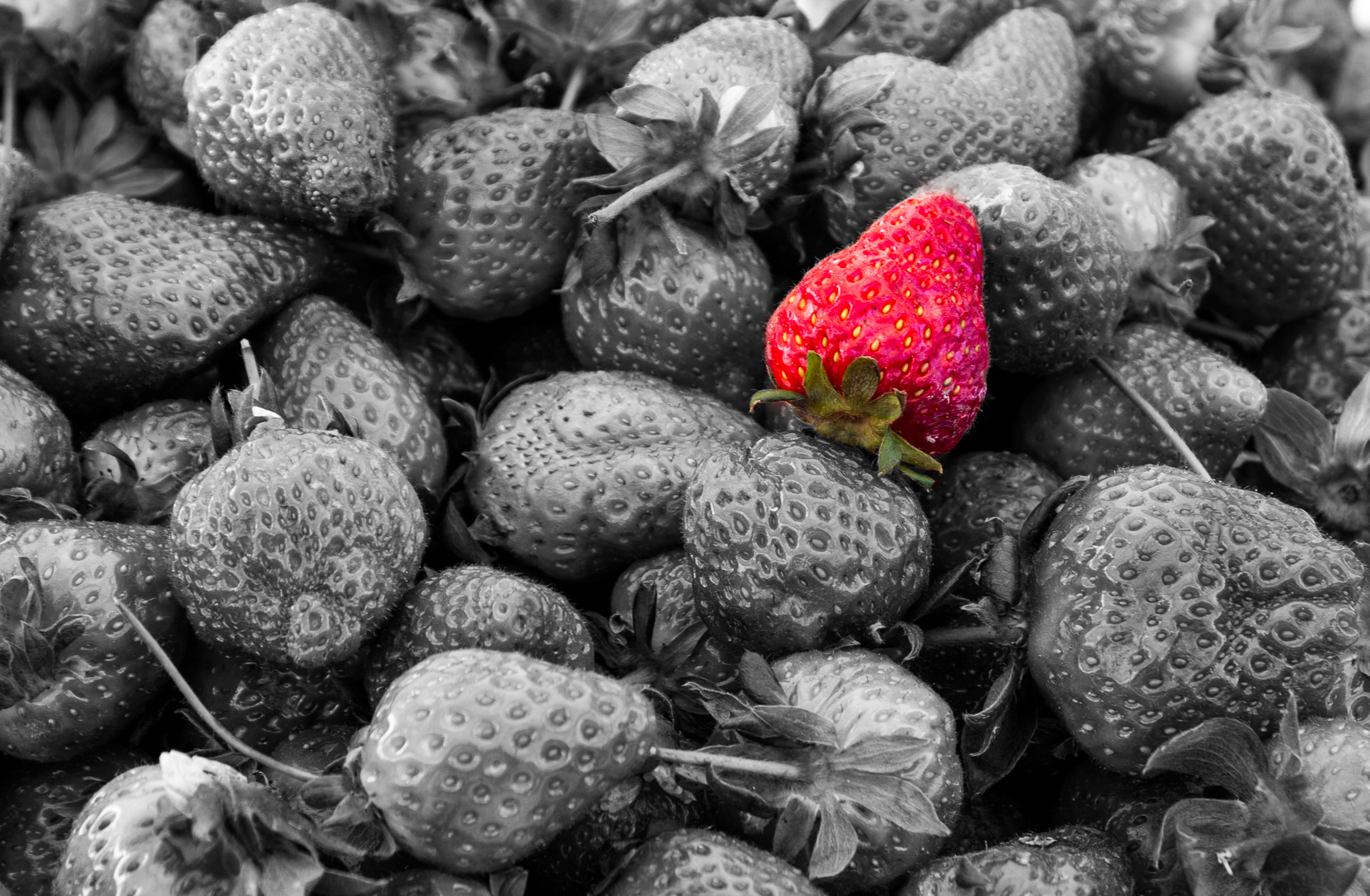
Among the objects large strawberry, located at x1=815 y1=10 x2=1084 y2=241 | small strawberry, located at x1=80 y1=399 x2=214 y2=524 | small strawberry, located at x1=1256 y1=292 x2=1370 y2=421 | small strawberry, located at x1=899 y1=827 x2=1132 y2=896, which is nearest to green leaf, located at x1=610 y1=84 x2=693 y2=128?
large strawberry, located at x1=815 y1=10 x2=1084 y2=241

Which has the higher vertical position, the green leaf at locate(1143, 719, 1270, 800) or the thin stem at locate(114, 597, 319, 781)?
the green leaf at locate(1143, 719, 1270, 800)

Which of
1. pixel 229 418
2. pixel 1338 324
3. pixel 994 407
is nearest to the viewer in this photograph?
pixel 229 418

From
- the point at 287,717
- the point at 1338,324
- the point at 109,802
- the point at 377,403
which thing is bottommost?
the point at 287,717

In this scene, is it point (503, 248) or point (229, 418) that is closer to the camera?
point (229, 418)

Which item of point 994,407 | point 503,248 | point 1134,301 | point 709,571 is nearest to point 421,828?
point 709,571

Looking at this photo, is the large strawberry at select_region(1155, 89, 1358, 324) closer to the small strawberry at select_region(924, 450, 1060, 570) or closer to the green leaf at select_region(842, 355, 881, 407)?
the small strawberry at select_region(924, 450, 1060, 570)

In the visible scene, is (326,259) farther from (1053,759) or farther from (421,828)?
(1053,759)

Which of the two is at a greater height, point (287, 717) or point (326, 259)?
point (326, 259)
